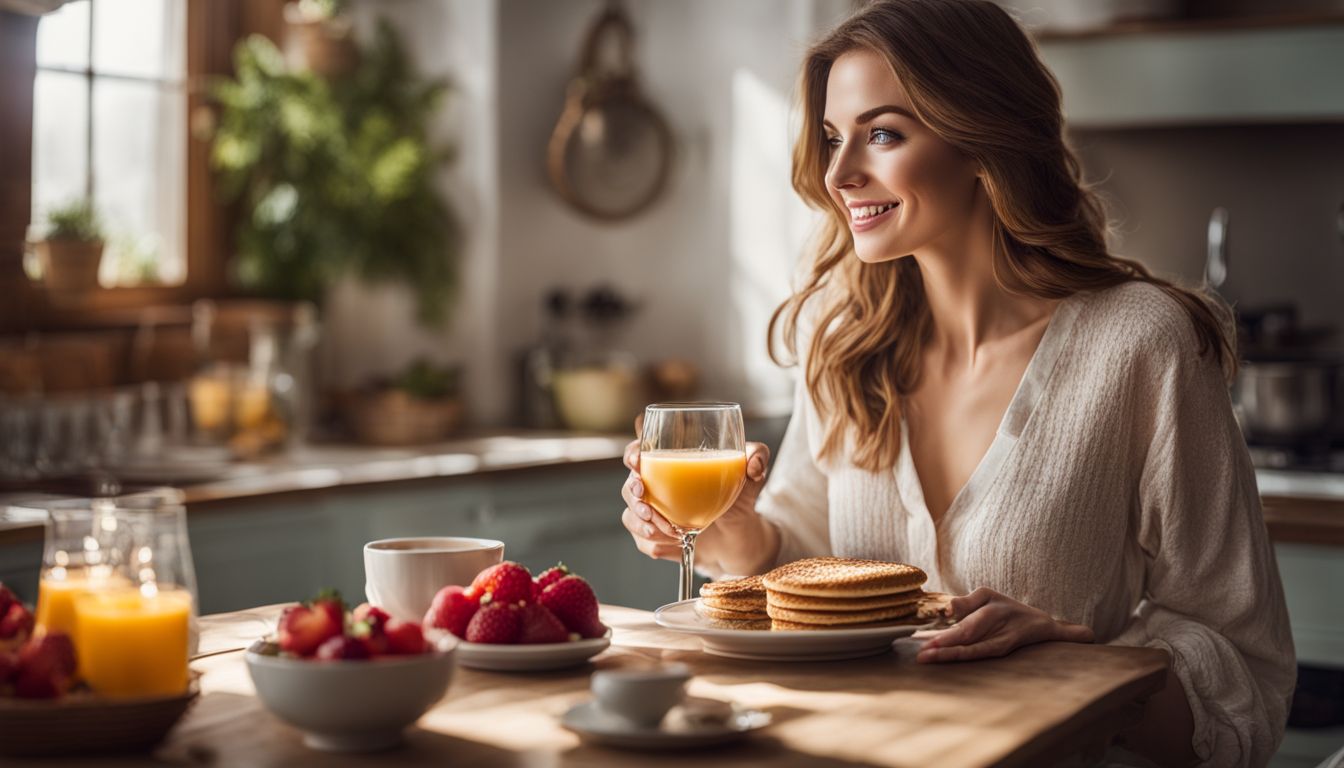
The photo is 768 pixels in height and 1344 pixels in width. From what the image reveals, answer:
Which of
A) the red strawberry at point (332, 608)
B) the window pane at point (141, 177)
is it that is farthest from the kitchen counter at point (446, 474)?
the red strawberry at point (332, 608)

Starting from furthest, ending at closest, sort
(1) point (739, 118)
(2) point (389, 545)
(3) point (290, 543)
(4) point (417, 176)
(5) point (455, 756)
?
(1) point (739, 118) < (4) point (417, 176) < (3) point (290, 543) < (2) point (389, 545) < (5) point (455, 756)

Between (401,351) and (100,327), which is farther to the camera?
(401,351)

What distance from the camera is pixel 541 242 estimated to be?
4.59 meters

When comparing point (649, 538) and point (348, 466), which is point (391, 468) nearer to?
point (348, 466)

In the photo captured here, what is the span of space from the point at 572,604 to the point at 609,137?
321 centimetres

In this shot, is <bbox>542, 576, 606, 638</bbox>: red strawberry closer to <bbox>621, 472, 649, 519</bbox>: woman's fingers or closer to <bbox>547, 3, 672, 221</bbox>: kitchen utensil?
<bbox>621, 472, 649, 519</bbox>: woman's fingers

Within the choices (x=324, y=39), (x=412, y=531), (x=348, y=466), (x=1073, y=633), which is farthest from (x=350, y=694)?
(x=324, y=39)

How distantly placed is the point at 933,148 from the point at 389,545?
0.87 m

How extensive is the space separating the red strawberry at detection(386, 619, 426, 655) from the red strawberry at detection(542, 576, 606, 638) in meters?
0.27

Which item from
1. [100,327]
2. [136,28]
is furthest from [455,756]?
[136,28]

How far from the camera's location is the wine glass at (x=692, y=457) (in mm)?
1624

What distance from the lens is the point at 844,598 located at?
152 centimetres

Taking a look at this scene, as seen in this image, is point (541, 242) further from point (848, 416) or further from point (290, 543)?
point (848, 416)

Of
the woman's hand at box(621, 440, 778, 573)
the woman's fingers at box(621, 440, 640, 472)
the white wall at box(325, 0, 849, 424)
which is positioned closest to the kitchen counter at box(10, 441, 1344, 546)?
the white wall at box(325, 0, 849, 424)
